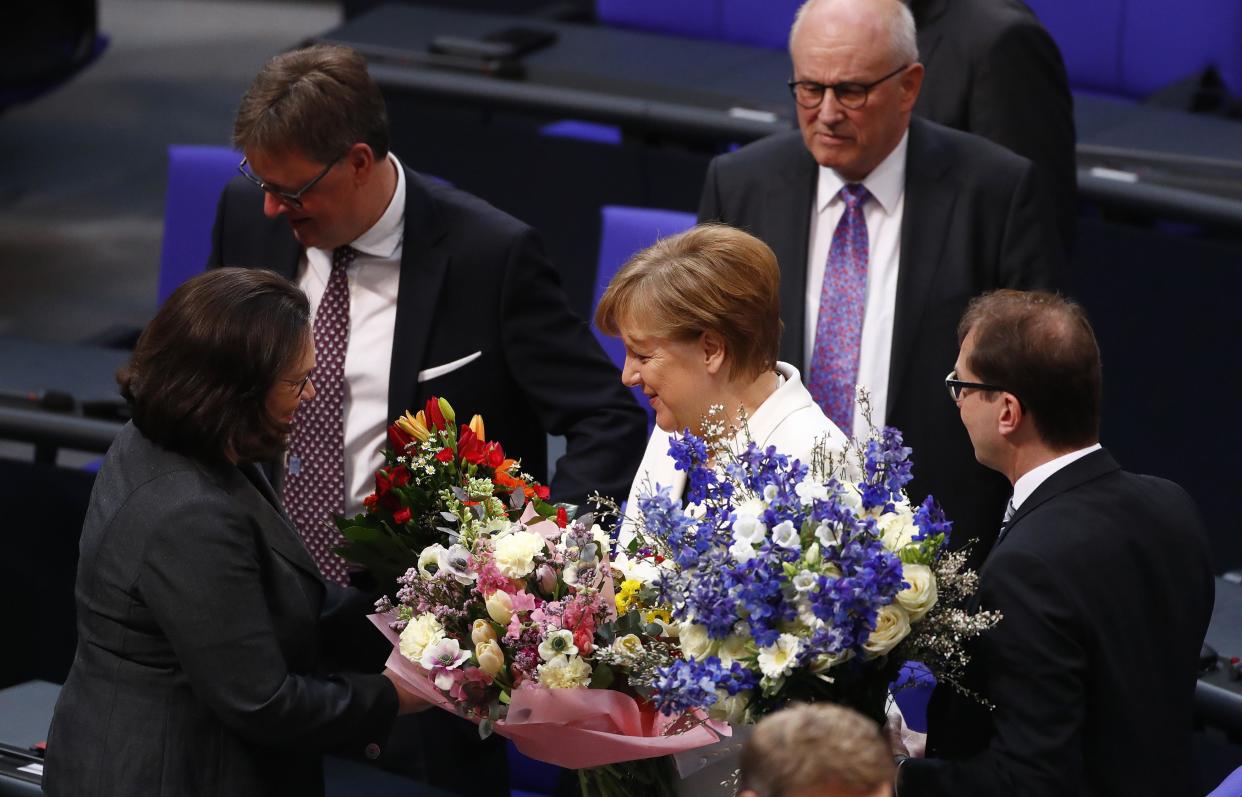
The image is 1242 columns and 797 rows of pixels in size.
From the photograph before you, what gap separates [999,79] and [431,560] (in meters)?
1.97

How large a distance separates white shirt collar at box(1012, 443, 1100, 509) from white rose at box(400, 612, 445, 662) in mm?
789

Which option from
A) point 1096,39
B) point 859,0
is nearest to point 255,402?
point 859,0

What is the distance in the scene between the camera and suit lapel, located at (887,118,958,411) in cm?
337

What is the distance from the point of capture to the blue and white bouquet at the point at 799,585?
6.72ft

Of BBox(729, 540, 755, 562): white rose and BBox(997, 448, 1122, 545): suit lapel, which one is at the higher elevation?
BBox(729, 540, 755, 562): white rose

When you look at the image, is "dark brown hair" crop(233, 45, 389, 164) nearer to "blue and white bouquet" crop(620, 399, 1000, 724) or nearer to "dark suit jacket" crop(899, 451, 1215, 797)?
"blue and white bouquet" crop(620, 399, 1000, 724)

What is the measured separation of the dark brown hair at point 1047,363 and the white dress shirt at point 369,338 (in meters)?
1.14

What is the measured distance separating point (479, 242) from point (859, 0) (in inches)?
33.9

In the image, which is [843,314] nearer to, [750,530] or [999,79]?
[999,79]

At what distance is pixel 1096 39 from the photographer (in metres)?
6.16

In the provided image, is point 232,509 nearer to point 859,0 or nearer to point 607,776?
point 607,776

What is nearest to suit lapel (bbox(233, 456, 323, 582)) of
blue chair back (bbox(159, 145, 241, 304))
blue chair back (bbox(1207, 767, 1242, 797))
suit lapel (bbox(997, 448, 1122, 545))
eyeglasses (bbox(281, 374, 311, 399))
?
eyeglasses (bbox(281, 374, 311, 399))

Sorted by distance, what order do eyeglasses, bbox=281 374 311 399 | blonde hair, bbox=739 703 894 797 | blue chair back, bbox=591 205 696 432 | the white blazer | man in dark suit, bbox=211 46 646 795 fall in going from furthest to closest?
blue chair back, bbox=591 205 696 432 < man in dark suit, bbox=211 46 646 795 < the white blazer < eyeglasses, bbox=281 374 311 399 < blonde hair, bbox=739 703 894 797

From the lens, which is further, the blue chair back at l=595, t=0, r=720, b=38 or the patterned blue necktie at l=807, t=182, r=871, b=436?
the blue chair back at l=595, t=0, r=720, b=38
